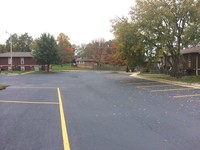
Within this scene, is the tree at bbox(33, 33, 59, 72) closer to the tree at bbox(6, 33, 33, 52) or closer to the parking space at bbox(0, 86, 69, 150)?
the tree at bbox(6, 33, 33, 52)

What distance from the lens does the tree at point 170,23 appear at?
105 feet

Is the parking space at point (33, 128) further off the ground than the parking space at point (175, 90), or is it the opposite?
the parking space at point (175, 90)

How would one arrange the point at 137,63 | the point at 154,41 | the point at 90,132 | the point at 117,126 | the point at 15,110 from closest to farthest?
the point at 90,132, the point at 117,126, the point at 15,110, the point at 154,41, the point at 137,63

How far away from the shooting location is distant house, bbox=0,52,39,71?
76.4m

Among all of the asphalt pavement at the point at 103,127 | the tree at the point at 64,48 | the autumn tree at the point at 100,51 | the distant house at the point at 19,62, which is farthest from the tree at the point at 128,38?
the autumn tree at the point at 100,51

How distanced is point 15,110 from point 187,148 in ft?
25.4

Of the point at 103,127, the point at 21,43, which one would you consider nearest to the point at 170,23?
the point at 103,127

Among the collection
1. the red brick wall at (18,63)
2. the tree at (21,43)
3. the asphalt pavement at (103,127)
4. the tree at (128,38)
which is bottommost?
the asphalt pavement at (103,127)

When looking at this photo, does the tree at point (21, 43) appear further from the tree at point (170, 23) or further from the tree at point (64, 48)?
the tree at point (170, 23)

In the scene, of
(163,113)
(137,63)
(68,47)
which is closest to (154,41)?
(137,63)

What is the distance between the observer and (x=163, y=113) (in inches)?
457

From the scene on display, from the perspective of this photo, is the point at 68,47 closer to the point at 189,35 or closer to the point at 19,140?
the point at 189,35

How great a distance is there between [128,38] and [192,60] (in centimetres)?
1154

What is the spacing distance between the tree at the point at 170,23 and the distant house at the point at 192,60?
615 centimetres
